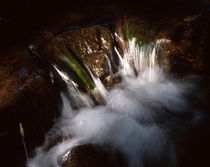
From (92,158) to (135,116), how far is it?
5.47 ft

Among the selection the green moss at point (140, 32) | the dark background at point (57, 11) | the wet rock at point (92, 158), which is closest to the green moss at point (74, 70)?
the wet rock at point (92, 158)

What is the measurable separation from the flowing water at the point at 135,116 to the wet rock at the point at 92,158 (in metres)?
0.15

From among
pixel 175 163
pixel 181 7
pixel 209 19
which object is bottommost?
pixel 175 163

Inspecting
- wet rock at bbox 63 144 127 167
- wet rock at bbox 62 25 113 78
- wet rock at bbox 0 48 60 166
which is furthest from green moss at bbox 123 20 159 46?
wet rock at bbox 63 144 127 167

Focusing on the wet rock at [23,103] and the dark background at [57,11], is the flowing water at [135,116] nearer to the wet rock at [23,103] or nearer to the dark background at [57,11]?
the wet rock at [23,103]

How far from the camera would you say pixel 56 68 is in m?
3.28

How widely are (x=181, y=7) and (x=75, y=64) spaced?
4.36 m

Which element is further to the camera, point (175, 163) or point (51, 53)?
point (51, 53)

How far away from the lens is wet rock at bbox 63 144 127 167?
2.23 meters

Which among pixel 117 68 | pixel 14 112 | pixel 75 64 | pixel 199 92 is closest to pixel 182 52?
pixel 199 92

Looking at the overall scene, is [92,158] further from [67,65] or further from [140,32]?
[140,32]

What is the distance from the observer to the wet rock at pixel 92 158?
2232 millimetres

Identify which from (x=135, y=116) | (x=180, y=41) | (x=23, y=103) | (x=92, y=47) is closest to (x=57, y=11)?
(x=92, y=47)

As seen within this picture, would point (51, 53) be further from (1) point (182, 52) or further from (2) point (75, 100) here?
(1) point (182, 52)
